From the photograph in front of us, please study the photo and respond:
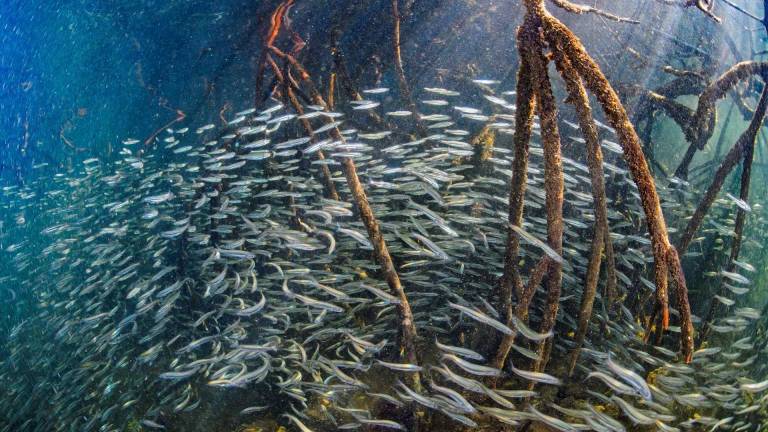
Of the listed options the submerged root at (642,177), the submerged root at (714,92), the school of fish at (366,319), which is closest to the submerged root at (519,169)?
the school of fish at (366,319)

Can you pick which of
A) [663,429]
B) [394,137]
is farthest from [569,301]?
[394,137]

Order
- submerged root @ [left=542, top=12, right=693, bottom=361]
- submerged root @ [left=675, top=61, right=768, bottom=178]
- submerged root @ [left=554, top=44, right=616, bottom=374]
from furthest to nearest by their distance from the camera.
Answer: submerged root @ [left=675, top=61, right=768, bottom=178]
submerged root @ [left=554, top=44, right=616, bottom=374]
submerged root @ [left=542, top=12, right=693, bottom=361]

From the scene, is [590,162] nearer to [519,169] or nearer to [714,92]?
[519,169]

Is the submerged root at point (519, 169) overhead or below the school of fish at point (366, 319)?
overhead

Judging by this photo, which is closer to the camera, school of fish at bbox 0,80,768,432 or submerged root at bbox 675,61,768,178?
school of fish at bbox 0,80,768,432

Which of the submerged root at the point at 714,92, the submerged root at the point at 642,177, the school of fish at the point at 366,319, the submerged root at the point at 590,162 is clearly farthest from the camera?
the submerged root at the point at 714,92

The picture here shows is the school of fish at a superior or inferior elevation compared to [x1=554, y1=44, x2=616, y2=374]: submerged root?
inferior

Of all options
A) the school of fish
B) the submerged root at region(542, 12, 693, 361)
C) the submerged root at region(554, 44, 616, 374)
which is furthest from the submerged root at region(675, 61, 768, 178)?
the submerged root at region(542, 12, 693, 361)

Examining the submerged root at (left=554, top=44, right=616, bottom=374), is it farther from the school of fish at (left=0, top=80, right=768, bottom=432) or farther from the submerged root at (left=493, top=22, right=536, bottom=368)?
the school of fish at (left=0, top=80, right=768, bottom=432)

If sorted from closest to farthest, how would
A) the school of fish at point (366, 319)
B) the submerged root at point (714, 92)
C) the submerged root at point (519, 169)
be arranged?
the submerged root at point (519, 169), the school of fish at point (366, 319), the submerged root at point (714, 92)

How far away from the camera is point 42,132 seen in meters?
47.7

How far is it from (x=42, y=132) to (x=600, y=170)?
5991cm

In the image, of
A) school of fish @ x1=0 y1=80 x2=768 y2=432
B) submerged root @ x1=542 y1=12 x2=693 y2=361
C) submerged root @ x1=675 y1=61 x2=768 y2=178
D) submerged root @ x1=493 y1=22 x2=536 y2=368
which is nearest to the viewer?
submerged root @ x1=542 y1=12 x2=693 y2=361

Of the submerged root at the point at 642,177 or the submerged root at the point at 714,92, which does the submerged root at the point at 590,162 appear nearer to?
the submerged root at the point at 642,177
